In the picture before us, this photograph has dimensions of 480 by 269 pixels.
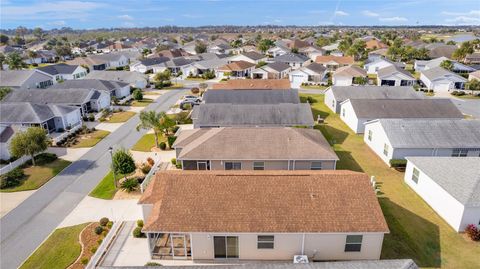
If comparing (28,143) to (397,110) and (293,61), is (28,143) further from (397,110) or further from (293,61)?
(293,61)

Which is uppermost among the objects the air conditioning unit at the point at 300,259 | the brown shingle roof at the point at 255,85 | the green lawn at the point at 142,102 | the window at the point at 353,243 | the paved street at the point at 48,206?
the brown shingle roof at the point at 255,85

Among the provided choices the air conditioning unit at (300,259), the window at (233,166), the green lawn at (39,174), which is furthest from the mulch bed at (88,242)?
the air conditioning unit at (300,259)

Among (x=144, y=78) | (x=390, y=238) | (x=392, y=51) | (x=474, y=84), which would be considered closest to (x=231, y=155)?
(x=390, y=238)

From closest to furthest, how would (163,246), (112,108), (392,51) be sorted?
(163,246), (112,108), (392,51)

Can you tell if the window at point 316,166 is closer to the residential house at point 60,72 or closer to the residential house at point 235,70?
the residential house at point 235,70

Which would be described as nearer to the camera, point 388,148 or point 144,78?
point 388,148

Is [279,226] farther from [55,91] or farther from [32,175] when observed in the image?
[55,91]

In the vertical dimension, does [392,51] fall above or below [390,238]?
above

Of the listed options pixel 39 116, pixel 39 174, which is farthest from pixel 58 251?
pixel 39 116
